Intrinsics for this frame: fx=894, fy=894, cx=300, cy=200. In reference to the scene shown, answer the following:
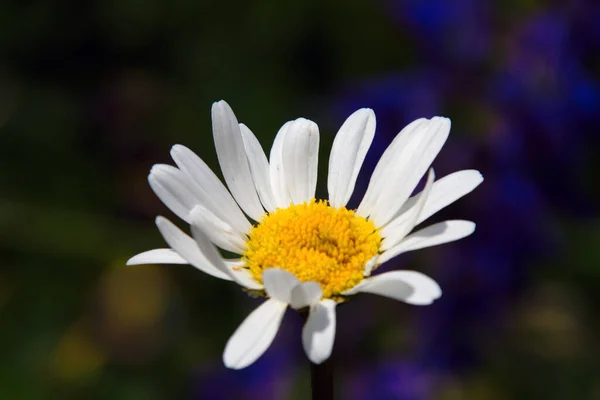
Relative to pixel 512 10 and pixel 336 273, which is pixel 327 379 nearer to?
pixel 336 273

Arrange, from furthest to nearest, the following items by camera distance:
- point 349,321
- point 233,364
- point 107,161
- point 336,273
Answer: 1. point 107,161
2. point 349,321
3. point 336,273
4. point 233,364

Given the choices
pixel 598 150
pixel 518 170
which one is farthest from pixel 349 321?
pixel 598 150

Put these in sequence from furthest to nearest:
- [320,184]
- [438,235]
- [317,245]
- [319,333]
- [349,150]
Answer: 1. [320,184]
2. [349,150]
3. [317,245]
4. [438,235]
5. [319,333]

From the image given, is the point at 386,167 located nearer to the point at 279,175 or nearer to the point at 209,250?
the point at 279,175

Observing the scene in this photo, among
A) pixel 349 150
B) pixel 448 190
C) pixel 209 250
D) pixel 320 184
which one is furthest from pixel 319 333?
pixel 320 184

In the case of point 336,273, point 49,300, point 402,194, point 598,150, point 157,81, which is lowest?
point 336,273

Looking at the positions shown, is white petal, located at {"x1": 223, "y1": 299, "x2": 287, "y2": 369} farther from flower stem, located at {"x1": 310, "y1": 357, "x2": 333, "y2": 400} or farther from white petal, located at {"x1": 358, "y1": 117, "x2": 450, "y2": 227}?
white petal, located at {"x1": 358, "y1": 117, "x2": 450, "y2": 227}

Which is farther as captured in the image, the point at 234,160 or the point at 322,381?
the point at 234,160
